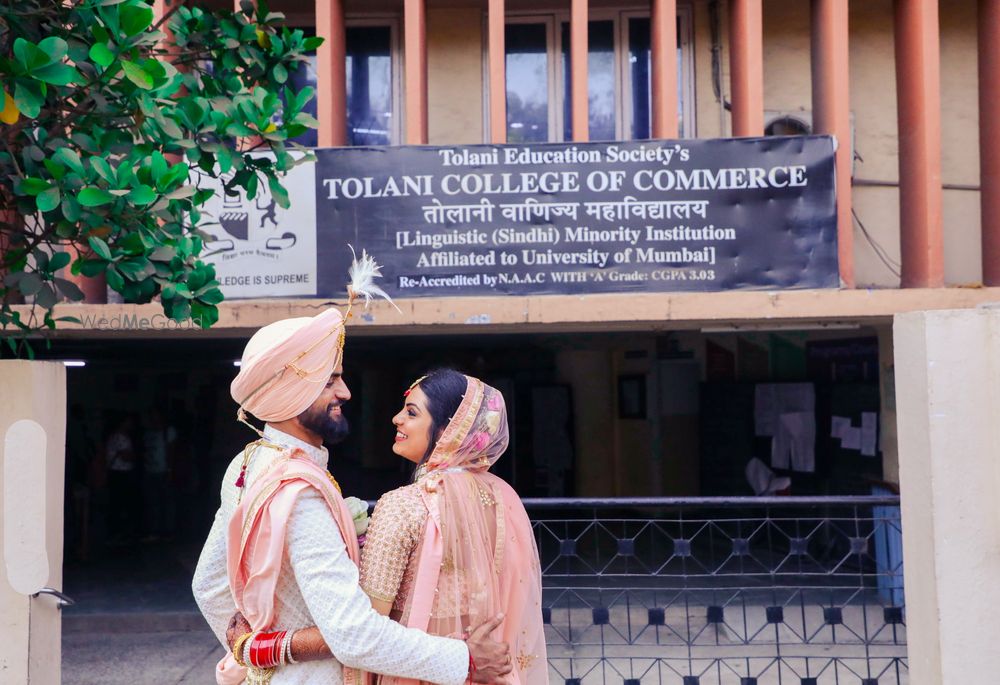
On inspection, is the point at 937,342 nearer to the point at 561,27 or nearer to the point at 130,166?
the point at 130,166

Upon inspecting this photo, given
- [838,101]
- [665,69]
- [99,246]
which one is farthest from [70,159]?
[838,101]

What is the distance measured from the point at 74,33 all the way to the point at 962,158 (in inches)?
298

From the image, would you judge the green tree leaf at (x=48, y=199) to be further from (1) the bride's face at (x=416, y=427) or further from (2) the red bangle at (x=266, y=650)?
(2) the red bangle at (x=266, y=650)

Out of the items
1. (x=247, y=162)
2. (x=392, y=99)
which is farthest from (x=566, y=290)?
(x=247, y=162)

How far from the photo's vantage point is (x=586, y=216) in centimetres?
709

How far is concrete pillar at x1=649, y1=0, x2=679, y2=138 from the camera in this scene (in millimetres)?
7414

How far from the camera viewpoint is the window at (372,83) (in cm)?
862

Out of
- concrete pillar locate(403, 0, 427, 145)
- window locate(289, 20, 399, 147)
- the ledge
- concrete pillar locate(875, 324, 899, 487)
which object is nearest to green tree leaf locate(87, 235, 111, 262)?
the ledge

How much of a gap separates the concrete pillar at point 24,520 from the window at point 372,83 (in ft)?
17.6

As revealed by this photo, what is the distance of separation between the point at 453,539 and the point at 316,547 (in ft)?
1.26

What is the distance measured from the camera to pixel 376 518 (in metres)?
2.28

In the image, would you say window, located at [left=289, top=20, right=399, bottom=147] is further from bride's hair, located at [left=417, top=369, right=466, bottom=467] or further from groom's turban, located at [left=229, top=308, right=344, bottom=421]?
Answer: groom's turban, located at [left=229, top=308, right=344, bottom=421]

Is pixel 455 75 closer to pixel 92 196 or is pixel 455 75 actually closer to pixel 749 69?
pixel 749 69

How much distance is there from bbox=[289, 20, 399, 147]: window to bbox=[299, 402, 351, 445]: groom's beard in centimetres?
666
